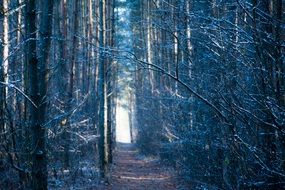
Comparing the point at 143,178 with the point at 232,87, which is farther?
the point at 143,178

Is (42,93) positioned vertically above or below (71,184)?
above

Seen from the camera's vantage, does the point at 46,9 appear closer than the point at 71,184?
Yes

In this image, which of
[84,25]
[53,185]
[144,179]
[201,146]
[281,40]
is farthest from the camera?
[84,25]

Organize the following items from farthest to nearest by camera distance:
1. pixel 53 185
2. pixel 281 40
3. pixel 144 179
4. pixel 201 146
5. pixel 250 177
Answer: pixel 144 179
pixel 53 185
pixel 201 146
pixel 250 177
pixel 281 40

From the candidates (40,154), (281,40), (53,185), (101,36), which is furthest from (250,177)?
(101,36)

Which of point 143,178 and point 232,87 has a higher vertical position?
point 232,87

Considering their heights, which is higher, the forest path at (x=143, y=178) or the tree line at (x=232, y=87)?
the tree line at (x=232, y=87)

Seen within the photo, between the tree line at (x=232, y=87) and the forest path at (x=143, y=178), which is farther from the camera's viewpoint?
the forest path at (x=143, y=178)

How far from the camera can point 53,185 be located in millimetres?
11273

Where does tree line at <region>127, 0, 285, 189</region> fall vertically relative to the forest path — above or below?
above

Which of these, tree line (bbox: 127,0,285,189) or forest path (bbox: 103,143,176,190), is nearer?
tree line (bbox: 127,0,285,189)

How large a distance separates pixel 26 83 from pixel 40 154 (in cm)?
124

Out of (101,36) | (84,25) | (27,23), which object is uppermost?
(84,25)

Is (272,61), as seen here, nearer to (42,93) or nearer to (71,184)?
(42,93)
